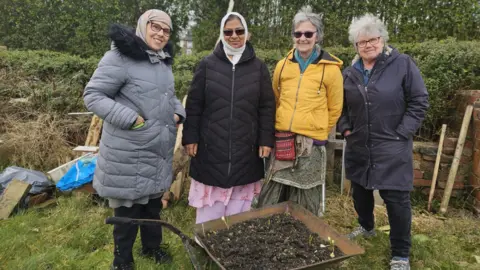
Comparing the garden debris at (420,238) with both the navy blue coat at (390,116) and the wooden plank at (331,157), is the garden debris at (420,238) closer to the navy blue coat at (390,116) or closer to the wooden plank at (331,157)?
the navy blue coat at (390,116)

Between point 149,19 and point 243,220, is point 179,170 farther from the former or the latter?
point 149,19

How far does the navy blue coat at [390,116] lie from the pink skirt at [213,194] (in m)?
1.03

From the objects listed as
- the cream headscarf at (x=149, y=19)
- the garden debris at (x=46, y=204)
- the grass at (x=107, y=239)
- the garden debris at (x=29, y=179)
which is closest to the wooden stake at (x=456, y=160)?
the grass at (x=107, y=239)

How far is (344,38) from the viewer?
23.5 ft

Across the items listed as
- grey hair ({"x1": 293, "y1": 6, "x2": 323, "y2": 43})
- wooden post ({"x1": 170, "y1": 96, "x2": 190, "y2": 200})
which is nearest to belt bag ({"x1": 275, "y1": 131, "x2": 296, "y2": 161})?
grey hair ({"x1": 293, "y1": 6, "x2": 323, "y2": 43})

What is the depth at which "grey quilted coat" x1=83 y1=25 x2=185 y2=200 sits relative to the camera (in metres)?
2.29

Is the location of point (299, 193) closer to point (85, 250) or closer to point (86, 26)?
point (85, 250)

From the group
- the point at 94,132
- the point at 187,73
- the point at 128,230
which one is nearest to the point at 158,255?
the point at 128,230

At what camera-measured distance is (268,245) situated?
6.95ft

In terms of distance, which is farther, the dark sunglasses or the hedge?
the hedge

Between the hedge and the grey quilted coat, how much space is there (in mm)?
2500

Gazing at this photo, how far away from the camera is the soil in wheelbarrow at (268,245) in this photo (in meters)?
1.95

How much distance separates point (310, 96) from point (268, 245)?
1.13 metres

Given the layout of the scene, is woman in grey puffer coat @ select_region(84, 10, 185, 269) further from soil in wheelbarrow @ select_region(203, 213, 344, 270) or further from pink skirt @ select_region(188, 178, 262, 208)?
soil in wheelbarrow @ select_region(203, 213, 344, 270)
